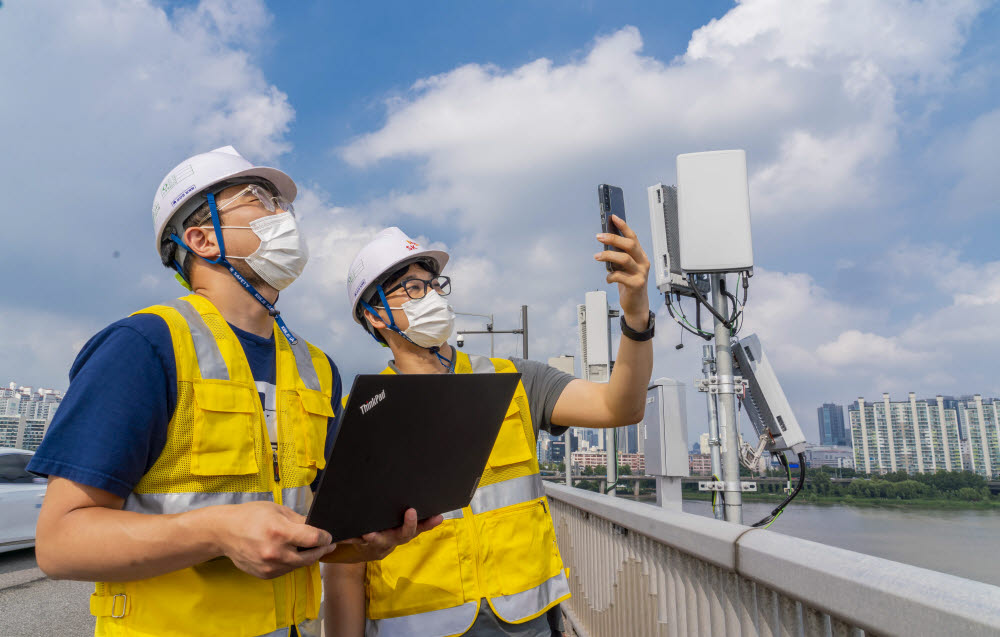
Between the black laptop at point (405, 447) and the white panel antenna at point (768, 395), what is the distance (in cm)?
551

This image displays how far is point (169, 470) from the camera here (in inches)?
57.4

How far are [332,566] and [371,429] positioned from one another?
1.06 metres

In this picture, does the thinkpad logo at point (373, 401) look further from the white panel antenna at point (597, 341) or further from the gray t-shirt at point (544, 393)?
the white panel antenna at point (597, 341)

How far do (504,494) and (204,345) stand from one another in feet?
4.24

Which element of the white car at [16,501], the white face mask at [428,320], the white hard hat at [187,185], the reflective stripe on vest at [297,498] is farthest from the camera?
the white car at [16,501]

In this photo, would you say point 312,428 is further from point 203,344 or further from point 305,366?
point 203,344

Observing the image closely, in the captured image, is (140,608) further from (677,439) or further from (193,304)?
(677,439)

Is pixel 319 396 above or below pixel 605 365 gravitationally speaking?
below

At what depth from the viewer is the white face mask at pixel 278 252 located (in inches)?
76.3

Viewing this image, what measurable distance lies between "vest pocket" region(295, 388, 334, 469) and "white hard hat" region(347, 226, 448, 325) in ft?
2.96

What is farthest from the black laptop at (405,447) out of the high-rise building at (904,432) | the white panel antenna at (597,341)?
the high-rise building at (904,432)

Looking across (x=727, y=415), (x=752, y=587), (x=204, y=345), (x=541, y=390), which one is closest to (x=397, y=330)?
(x=541, y=390)

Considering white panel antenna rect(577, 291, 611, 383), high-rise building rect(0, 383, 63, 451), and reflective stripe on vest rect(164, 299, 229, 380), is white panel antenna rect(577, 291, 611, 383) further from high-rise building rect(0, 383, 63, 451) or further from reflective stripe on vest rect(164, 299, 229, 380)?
high-rise building rect(0, 383, 63, 451)

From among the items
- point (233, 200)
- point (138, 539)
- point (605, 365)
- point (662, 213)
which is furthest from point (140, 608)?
point (605, 365)
